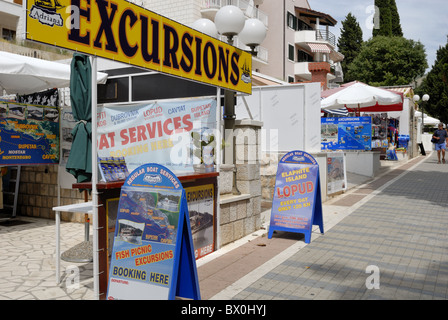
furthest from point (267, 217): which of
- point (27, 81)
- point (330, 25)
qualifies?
point (330, 25)

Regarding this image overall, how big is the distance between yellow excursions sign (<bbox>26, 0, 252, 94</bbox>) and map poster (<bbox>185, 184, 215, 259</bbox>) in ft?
4.93

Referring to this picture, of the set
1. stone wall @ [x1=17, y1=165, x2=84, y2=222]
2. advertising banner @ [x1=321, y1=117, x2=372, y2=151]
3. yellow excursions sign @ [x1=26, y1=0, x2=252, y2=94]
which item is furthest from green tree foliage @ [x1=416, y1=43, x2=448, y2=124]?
stone wall @ [x1=17, y1=165, x2=84, y2=222]

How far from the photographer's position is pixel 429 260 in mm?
5371

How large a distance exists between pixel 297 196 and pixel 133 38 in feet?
12.0

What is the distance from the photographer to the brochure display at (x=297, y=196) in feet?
21.3

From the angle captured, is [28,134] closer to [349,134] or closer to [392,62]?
[349,134]

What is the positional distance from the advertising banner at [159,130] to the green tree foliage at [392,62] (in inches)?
1684

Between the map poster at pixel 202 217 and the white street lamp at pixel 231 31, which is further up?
the white street lamp at pixel 231 31

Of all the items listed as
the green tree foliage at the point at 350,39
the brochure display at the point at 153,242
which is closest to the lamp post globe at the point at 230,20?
the brochure display at the point at 153,242

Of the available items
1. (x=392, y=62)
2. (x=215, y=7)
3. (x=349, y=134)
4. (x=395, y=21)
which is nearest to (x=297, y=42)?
(x=392, y=62)

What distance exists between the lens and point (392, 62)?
46.2m

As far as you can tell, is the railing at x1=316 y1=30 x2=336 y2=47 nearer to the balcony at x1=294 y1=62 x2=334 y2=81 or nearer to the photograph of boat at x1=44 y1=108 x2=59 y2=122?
the balcony at x1=294 y1=62 x2=334 y2=81

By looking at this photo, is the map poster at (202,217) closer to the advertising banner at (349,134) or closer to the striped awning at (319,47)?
the advertising banner at (349,134)

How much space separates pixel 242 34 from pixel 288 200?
2.84 meters
